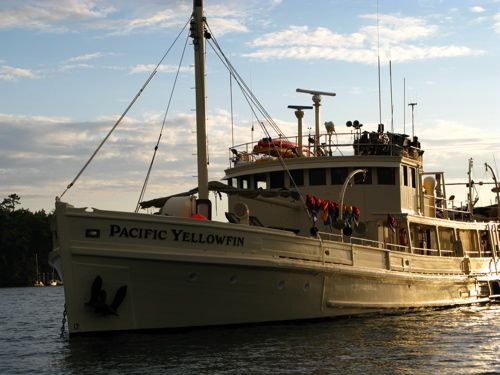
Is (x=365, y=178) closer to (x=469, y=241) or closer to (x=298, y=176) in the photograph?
(x=298, y=176)

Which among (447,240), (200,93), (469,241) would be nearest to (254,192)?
(200,93)

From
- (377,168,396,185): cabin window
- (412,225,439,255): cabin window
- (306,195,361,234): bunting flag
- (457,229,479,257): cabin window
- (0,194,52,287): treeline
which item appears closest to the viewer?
(306,195,361,234): bunting flag

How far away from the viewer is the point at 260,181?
2902 centimetres

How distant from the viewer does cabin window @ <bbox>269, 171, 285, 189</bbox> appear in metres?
28.4

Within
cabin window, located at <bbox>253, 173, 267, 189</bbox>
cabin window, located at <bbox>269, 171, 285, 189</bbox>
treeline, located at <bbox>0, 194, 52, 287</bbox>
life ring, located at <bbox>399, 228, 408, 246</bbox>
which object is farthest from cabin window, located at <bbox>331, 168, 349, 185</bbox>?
treeline, located at <bbox>0, 194, 52, 287</bbox>

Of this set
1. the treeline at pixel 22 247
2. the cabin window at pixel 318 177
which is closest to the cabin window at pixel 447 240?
the cabin window at pixel 318 177

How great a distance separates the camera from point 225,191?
24.9m

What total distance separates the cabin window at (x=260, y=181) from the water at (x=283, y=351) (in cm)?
606

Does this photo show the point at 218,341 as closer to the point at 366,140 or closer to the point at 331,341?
the point at 331,341

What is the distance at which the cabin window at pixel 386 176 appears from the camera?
28500mm

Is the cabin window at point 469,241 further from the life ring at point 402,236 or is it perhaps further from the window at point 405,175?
the window at point 405,175

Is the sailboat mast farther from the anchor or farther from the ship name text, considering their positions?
the anchor

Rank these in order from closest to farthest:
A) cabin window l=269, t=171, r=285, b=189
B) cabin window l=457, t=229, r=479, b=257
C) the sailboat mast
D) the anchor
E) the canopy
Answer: the anchor < the sailboat mast < the canopy < cabin window l=269, t=171, r=285, b=189 < cabin window l=457, t=229, r=479, b=257

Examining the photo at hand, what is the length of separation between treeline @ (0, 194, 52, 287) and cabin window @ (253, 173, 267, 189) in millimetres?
86945
